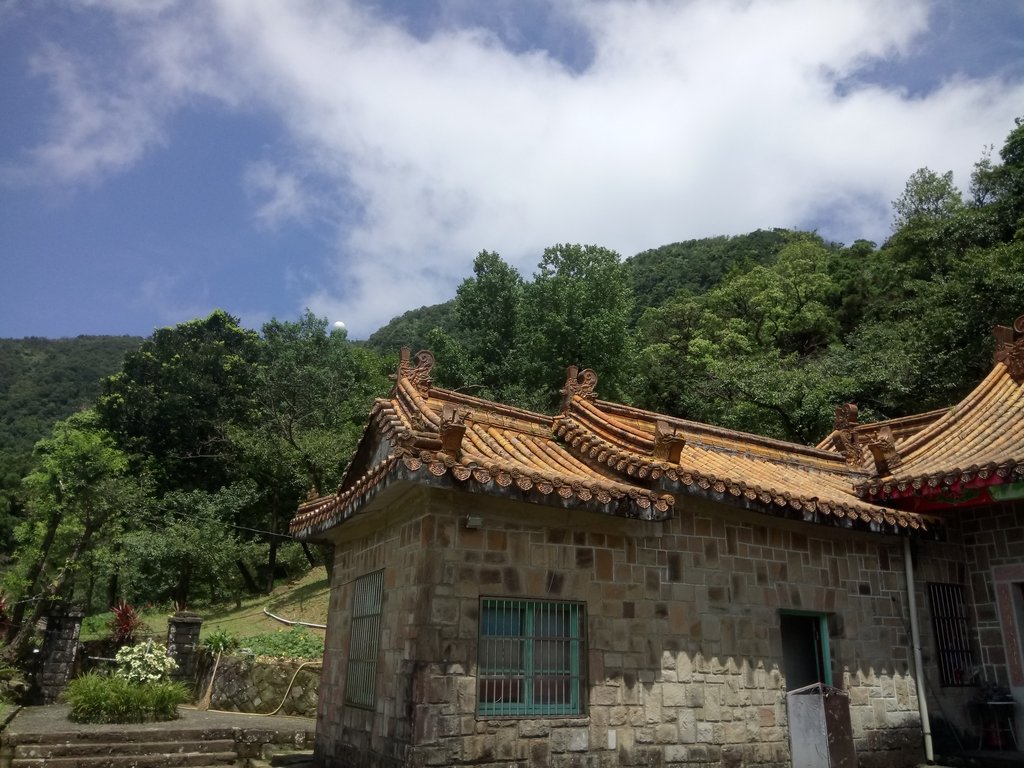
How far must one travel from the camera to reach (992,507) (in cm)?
1078

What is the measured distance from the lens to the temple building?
7.51 m

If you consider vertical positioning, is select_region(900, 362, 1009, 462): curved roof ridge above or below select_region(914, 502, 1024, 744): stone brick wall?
above

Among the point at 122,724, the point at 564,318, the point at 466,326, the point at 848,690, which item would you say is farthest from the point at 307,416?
the point at 848,690

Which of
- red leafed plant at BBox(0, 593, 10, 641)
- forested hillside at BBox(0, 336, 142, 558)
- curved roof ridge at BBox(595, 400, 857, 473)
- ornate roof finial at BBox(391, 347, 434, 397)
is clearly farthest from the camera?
forested hillside at BBox(0, 336, 142, 558)

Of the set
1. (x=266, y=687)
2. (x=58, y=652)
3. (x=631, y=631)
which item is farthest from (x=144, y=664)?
(x=631, y=631)

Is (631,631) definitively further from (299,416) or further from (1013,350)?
(299,416)

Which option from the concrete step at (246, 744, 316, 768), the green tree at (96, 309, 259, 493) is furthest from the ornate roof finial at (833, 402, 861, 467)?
the green tree at (96, 309, 259, 493)

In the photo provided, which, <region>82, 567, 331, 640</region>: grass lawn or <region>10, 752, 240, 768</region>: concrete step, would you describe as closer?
<region>10, 752, 240, 768</region>: concrete step

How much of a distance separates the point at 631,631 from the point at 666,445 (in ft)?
6.80

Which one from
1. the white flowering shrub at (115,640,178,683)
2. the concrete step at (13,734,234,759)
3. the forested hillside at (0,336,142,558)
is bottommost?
the concrete step at (13,734,234,759)

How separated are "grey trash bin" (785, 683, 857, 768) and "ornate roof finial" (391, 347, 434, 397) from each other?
570 cm

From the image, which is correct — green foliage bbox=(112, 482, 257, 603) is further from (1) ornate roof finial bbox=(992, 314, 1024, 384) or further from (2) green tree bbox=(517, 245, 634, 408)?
(1) ornate roof finial bbox=(992, 314, 1024, 384)

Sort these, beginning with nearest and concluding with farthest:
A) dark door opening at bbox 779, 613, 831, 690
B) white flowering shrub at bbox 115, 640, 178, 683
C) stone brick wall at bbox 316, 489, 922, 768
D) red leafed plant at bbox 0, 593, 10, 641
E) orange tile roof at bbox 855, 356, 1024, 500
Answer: stone brick wall at bbox 316, 489, 922, 768
orange tile roof at bbox 855, 356, 1024, 500
dark door opening at bbox 779, 613, 831, 690
white flowering shrub at bbox 115, 640, 178, 683
red leafed plant at bbox 0, 593, 10, 641

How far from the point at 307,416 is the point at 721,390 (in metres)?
17.8
